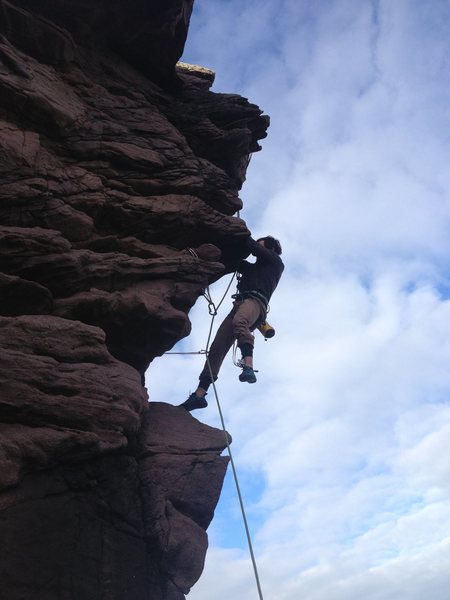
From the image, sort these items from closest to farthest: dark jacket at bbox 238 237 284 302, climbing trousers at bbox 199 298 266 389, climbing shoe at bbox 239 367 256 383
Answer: climbing shoe at bbox 239 367 256 383 → climbing trousers at bbox 199 298 266 389 → dark jacket at bbox 238 237 284 302

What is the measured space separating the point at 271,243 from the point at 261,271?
123 cm

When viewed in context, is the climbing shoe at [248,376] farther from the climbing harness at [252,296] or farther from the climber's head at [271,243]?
the climber's head at [271,243]

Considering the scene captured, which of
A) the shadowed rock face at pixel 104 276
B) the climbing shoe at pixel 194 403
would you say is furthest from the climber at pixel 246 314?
the shadowed rock face at pixel 104 276

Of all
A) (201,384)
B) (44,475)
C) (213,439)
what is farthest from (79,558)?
(201,384)

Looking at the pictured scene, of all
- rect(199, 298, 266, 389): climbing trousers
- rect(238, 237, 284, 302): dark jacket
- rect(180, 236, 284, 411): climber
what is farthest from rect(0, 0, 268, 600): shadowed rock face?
rect(199, 298, 266, 389): climbing trousers

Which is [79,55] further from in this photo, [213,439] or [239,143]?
[213,439]

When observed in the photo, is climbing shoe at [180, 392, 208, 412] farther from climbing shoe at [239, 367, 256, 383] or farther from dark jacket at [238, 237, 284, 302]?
dark jacket at [238, 237, 284, 302]

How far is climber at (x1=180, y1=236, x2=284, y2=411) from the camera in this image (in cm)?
1179

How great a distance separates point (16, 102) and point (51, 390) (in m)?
5.76

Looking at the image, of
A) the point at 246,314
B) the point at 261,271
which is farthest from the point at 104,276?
the point at 261,271

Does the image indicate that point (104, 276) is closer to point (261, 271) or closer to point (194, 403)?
point (194, 403)

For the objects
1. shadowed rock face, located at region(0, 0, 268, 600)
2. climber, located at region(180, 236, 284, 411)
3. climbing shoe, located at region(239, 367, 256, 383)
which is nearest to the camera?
shadowed rock face, located at region(0, 0, 268, 600)

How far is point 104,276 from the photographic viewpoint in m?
9.98

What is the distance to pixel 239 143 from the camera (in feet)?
43.9
